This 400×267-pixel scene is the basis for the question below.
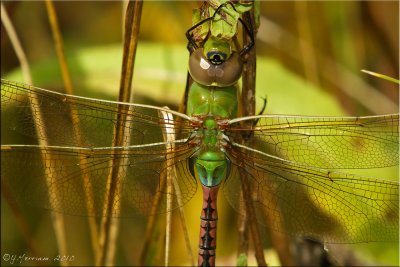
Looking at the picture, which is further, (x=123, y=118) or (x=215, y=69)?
(x=123, y=118)

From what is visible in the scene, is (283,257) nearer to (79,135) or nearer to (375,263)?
(375,263)

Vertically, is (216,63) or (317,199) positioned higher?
(216,63)

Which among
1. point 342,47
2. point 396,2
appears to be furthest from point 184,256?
point 396,2

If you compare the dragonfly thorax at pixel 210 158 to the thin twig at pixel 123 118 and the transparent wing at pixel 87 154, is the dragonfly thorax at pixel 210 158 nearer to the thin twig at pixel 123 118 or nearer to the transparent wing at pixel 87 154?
the transparent wing at pixel 87 154

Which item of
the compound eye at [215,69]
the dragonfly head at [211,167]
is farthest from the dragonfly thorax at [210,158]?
the compound eye at [215,69]

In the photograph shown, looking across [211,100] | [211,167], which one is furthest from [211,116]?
[211,167]

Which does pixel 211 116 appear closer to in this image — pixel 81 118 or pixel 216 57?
pixel 216 57
